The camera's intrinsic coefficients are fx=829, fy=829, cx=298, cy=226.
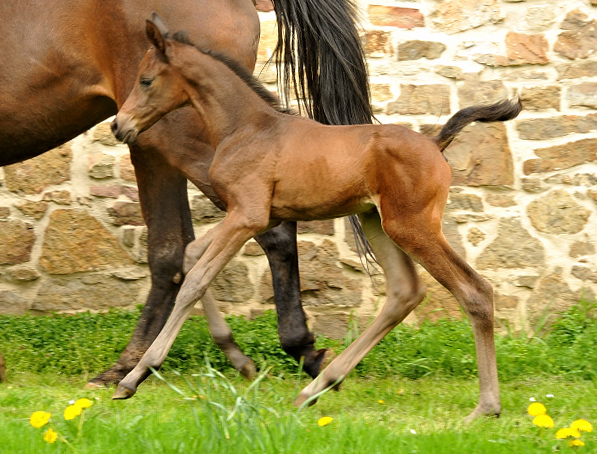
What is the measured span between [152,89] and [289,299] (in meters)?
1.42

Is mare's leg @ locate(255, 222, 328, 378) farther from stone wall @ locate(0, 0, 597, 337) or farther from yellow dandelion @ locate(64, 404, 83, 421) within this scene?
yellow dandelion @ locate(64, 404, 83, 421)

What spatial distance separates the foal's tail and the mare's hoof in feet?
5.38

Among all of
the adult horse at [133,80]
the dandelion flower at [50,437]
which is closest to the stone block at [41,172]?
the adult horse at [133,80]

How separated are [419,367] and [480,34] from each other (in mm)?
2264

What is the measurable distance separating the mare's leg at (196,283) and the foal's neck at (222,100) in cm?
40

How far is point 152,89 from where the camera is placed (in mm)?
3545

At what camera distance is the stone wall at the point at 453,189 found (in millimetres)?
5414

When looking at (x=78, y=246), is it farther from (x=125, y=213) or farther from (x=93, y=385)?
(x=93, y=385)

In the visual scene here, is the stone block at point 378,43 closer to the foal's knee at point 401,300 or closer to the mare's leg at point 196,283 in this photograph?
the foal's knee at point 401,300

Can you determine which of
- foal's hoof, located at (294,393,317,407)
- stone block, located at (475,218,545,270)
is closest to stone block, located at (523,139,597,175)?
stone block, located at (475,218,545,270)

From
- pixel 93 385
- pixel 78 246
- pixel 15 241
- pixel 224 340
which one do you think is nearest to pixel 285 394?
pixel 224 340

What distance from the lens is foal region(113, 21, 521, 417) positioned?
3441 millimetres

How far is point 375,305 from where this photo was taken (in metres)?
5.46

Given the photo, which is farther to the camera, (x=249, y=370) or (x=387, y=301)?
(x=249, y=370)
